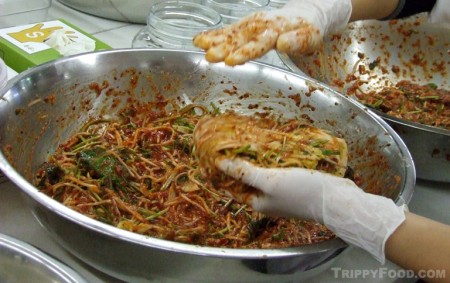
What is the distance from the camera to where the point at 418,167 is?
1629 millimetres

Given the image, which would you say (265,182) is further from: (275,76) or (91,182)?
(275,76)

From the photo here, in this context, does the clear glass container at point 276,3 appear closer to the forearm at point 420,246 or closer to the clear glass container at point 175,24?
the clear glass container at point 175,24

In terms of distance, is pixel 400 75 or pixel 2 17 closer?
pixel 2 17

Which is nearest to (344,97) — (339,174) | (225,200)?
(339,174)

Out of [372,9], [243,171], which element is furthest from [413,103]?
[243,171]

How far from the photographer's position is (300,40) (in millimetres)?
1275

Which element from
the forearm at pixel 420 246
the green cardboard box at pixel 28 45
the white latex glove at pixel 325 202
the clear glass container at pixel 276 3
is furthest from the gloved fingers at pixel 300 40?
the clear glass container at pixel 276 3

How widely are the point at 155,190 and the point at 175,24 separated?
872 millimetres

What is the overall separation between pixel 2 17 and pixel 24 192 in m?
1.42

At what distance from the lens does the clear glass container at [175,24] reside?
2023 mm

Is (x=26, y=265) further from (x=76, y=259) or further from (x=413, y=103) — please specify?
(x=413, y=103)

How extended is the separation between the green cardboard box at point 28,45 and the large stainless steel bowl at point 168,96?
0.93 feet

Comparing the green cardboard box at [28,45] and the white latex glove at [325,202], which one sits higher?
the white latex glove at [325,202]

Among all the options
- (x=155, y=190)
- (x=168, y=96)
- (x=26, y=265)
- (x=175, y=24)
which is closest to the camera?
(x=26, y=265)
